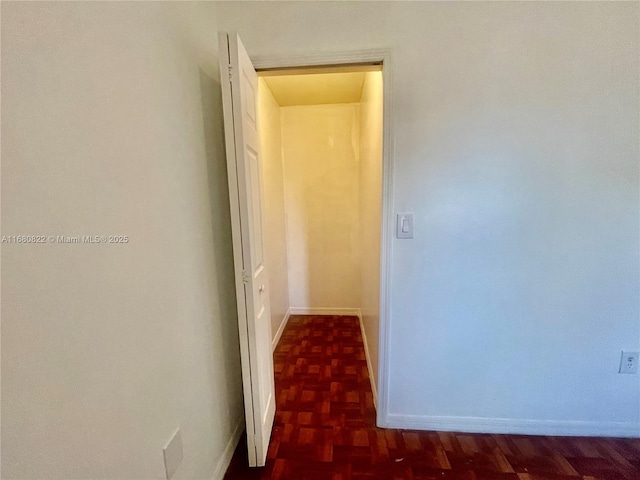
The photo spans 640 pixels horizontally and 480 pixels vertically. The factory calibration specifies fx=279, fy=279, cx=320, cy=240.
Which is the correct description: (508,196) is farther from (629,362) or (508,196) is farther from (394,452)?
(394,452)

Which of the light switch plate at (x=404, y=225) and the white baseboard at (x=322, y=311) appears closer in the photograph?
the light switch plate at (x=404, y=225)

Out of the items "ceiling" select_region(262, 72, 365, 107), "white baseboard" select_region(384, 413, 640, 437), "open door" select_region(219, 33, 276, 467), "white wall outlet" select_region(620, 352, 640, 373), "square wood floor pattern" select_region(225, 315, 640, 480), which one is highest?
"ceiling" select_region(262, 72, 365, 107)

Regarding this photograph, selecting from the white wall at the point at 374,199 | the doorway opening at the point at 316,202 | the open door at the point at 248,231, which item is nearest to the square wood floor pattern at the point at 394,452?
the open door at the point at 248,231

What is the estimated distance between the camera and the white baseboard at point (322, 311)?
11.0 ft

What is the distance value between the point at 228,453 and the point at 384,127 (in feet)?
6.14

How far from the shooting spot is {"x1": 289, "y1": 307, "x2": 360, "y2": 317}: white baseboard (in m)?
3.34

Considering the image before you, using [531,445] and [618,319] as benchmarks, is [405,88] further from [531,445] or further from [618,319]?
[531,445]

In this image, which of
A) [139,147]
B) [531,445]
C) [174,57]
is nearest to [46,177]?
[139,147]

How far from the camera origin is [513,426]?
1.61 meters

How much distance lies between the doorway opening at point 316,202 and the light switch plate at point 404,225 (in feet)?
3.86

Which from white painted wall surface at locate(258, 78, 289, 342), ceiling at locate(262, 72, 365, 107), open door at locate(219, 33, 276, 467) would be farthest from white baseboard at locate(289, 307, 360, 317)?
ceiling at locate(262, 72, 365, 107)

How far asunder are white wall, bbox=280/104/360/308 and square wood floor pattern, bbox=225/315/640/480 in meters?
1.47

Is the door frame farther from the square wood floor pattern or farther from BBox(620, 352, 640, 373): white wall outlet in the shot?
BBox(620, 352, 640, 373): white wall outlet

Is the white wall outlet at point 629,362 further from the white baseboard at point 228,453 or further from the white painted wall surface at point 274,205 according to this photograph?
the white painted wall surface at point 274,205
